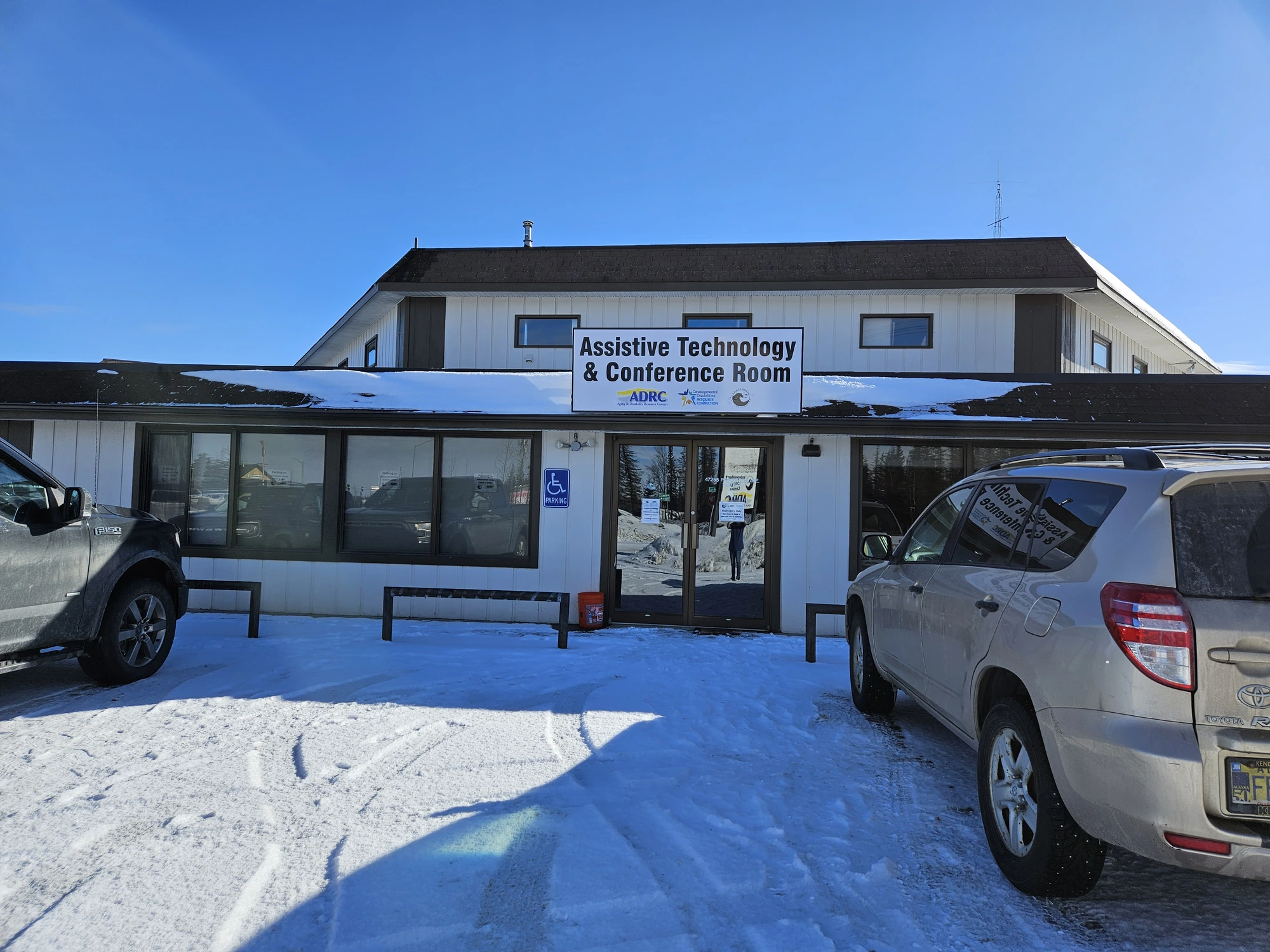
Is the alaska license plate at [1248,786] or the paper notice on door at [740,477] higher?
the paper notice on door at [740,477]

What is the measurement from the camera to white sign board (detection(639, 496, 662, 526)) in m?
9.99

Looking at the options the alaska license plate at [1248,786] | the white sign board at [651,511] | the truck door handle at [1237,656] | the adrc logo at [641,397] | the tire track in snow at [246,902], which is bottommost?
the tire track in snow at [246,902]

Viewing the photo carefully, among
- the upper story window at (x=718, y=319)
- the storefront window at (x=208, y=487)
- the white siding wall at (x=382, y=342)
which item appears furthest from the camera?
the white siding wall at (x=382, y=342)

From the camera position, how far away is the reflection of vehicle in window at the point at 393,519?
33.8 feet

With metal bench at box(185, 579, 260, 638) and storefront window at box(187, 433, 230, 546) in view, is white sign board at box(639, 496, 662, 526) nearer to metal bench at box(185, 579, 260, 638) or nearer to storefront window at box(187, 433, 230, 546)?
metal bench at box(185, 579, 260, 638)

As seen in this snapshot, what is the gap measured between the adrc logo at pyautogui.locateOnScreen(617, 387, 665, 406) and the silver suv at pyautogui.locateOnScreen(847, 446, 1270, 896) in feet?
19.8

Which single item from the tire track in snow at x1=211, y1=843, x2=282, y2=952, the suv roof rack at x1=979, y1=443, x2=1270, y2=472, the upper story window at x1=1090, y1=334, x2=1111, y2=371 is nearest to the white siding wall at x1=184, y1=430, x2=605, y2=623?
the tire track in snow at x1=211, y1=843, x2=282, y2=952

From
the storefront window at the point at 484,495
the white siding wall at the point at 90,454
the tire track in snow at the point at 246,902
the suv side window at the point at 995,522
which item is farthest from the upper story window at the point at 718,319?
the tire track in snow at the point at 246,902

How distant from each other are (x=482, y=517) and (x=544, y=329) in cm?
401

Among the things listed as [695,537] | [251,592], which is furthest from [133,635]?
[695,537]

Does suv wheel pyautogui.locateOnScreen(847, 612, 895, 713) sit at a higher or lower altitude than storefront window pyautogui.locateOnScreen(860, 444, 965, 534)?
lower

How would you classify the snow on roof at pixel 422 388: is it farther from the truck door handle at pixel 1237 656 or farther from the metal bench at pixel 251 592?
the truck door handle at pixel 1237 656

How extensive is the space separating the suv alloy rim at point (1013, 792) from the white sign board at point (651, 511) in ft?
21.7

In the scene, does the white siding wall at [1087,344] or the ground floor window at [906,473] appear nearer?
the ground floor window at [906,473]
